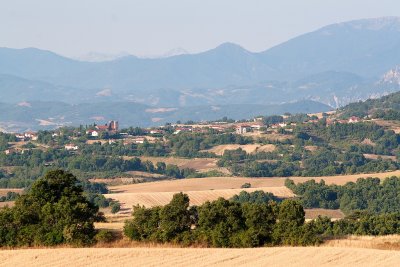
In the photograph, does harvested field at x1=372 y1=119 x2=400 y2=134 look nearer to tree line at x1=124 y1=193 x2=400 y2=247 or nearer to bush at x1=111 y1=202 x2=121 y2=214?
bush at x1=111 y1=202 x2=121 y2=214

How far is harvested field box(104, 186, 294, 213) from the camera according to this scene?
9306 cm

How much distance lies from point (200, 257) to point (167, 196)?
205 ft

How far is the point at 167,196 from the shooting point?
323 feet

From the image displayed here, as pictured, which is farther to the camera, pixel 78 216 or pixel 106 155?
pixel 106 155

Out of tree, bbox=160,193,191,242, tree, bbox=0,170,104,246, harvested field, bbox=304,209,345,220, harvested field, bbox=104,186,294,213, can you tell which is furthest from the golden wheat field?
tree, bbox=160,193,191,242

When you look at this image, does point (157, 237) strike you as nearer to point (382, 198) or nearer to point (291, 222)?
point (291, 222)

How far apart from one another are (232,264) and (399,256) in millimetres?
5771

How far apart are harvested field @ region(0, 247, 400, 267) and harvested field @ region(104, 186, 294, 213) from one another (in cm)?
5150

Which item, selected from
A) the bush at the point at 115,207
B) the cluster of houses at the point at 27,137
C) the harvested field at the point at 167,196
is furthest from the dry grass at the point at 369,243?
the cluster of houses at the point at 27,137

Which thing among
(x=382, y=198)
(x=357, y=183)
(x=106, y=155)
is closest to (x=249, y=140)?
(x=106, y=155)

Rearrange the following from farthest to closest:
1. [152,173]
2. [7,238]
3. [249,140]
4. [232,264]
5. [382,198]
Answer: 1. [249,140]
2. [152,173]
3. [382,198]
4. [7,238]
5. [232,264]

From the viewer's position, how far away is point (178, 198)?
42469mm

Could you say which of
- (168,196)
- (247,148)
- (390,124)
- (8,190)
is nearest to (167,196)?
(168,196)

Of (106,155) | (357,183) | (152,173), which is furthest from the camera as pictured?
(106,155)
